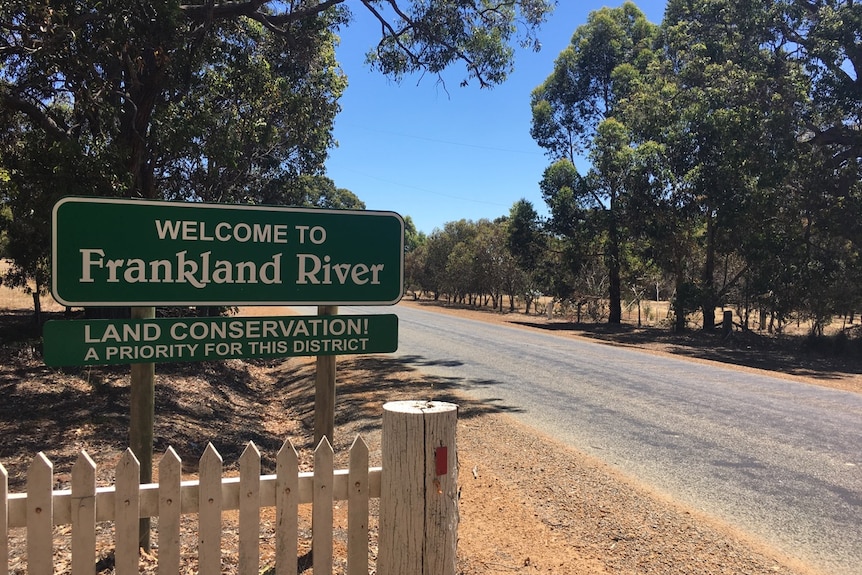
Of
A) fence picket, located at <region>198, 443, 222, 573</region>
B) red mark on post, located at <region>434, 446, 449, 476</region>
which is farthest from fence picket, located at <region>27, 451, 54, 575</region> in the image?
red mark on post, located at <region>434, 446, 449, 476</region>

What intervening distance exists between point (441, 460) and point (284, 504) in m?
0.71

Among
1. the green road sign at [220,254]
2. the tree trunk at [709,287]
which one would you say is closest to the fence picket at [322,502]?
the green road sign at [220,254]

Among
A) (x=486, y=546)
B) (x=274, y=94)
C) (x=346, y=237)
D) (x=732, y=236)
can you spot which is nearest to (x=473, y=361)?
(x=274, y=94)

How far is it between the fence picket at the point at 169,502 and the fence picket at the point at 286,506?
40 cm

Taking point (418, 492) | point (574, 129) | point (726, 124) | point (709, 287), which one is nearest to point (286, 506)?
point (418, 492)

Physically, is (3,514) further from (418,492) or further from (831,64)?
(831,64)

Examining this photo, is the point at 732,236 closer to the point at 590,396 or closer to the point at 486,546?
the point at 590,396

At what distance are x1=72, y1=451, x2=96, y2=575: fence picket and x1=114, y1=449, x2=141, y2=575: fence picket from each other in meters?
0.09

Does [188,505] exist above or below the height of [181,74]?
below

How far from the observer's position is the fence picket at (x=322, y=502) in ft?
8.34

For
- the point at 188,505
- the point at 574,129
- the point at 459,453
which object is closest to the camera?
the point at 188,505

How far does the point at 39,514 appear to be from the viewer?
2.21 m

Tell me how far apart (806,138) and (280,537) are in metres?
24.8

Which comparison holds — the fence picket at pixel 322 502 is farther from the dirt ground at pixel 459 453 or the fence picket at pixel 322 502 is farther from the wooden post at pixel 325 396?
the dirt ground at pixel 459 453
